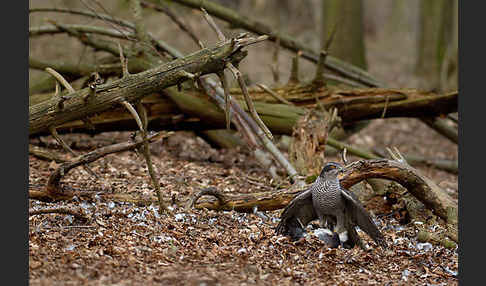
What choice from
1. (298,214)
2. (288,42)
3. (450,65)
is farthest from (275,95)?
(450,65)

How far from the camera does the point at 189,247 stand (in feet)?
11.8

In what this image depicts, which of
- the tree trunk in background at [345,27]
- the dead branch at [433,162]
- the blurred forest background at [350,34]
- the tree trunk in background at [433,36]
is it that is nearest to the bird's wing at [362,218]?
the blurred forest background at [350,34]

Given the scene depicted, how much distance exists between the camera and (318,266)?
3559 millimetres

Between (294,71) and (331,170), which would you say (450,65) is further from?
(331,170)

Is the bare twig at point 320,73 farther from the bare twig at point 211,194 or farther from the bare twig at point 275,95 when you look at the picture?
the bare twig at point 211,194

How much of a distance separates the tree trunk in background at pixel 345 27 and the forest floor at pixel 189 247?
151 inches

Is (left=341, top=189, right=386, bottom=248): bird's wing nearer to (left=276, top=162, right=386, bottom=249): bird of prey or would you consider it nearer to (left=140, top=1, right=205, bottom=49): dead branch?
(left=276, top=162, right=386, bottom=249): bird of prey

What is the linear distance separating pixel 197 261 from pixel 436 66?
965cm

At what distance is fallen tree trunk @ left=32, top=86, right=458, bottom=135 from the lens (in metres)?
5.77

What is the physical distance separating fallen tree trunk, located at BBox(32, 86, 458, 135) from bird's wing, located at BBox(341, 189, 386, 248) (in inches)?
85.5

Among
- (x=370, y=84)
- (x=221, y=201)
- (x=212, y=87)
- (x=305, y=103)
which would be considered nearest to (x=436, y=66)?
(x=370, y=84)

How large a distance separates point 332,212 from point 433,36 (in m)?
8.95

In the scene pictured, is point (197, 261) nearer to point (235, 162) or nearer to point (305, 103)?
point (235, 162)

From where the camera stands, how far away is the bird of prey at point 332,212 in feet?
12.1
